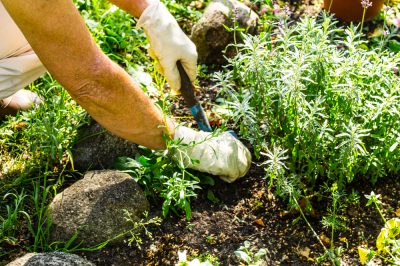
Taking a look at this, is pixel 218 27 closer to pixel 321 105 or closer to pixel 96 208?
pixel 321 105

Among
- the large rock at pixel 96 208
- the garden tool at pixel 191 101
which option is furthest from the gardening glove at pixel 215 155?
the large rock at pixel 96 208

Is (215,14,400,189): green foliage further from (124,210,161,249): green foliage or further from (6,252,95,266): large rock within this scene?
(6,252,95,266): large rock

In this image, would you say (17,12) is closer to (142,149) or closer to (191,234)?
(142,149)

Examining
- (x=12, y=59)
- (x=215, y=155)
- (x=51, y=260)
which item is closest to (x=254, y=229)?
(x=215, y=155)

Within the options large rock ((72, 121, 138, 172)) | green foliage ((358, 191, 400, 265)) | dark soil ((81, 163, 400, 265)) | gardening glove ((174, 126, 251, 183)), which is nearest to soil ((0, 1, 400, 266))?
dark soil ((81, 163, 400, 265))

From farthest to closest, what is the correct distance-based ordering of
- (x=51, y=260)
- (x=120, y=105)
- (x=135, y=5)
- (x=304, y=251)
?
(x=135, y=5) < (x=304, y=251) < (x=120, y=105) < (x=51, y=260)

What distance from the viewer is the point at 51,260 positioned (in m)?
2.33

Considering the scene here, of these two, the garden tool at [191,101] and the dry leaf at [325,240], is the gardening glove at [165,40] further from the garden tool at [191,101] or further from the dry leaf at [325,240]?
the dry leaf at [325,240]

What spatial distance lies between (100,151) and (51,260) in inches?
32.6

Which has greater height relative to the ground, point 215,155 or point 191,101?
point 191,101

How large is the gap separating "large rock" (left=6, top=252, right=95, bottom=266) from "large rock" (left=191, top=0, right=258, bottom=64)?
171 cm

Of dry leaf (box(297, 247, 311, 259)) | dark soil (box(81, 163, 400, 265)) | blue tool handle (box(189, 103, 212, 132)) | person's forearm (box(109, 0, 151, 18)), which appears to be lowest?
dry leaf (box(297, 247, 311, 259))

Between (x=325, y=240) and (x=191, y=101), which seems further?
(x=191, y=101)

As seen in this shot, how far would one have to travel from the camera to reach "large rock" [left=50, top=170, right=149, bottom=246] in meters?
2.66
